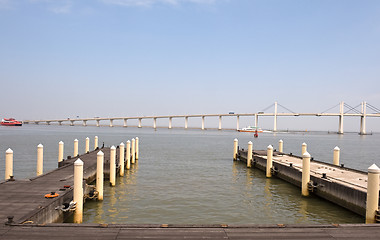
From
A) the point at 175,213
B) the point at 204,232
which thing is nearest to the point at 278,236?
the point at 204,232

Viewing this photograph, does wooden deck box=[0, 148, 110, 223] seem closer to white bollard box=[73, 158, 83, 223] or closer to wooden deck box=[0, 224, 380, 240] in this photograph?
white bollard box=[73, 158, 83, 223]

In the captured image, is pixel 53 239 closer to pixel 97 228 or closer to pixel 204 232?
pixel 97 228

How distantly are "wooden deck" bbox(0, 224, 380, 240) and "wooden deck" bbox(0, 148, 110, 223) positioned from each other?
1.20 metres

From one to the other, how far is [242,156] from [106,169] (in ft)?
62.5

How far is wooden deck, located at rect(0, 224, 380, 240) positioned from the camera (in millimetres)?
8531

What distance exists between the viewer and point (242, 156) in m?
38.0

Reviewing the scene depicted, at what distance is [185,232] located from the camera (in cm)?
895

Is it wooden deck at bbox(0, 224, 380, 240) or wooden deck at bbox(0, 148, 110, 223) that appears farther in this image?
wooden deck at bbox(0, 148, 110, 223)

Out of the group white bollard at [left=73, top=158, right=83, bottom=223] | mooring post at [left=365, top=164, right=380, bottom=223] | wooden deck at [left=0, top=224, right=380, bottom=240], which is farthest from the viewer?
white bollard at [left=73, top=158, right=83, bottom=223]

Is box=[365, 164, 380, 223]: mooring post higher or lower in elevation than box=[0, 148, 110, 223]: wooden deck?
higher

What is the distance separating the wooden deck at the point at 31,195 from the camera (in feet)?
35.1

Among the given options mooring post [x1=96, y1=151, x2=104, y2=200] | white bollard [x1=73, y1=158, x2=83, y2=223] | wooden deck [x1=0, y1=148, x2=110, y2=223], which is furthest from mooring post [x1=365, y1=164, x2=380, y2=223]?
mooring post [x1=96, y1=151, x2=104, y2=200]

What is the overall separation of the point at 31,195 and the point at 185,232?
763cm

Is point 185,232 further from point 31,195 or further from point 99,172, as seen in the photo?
point 99,172
